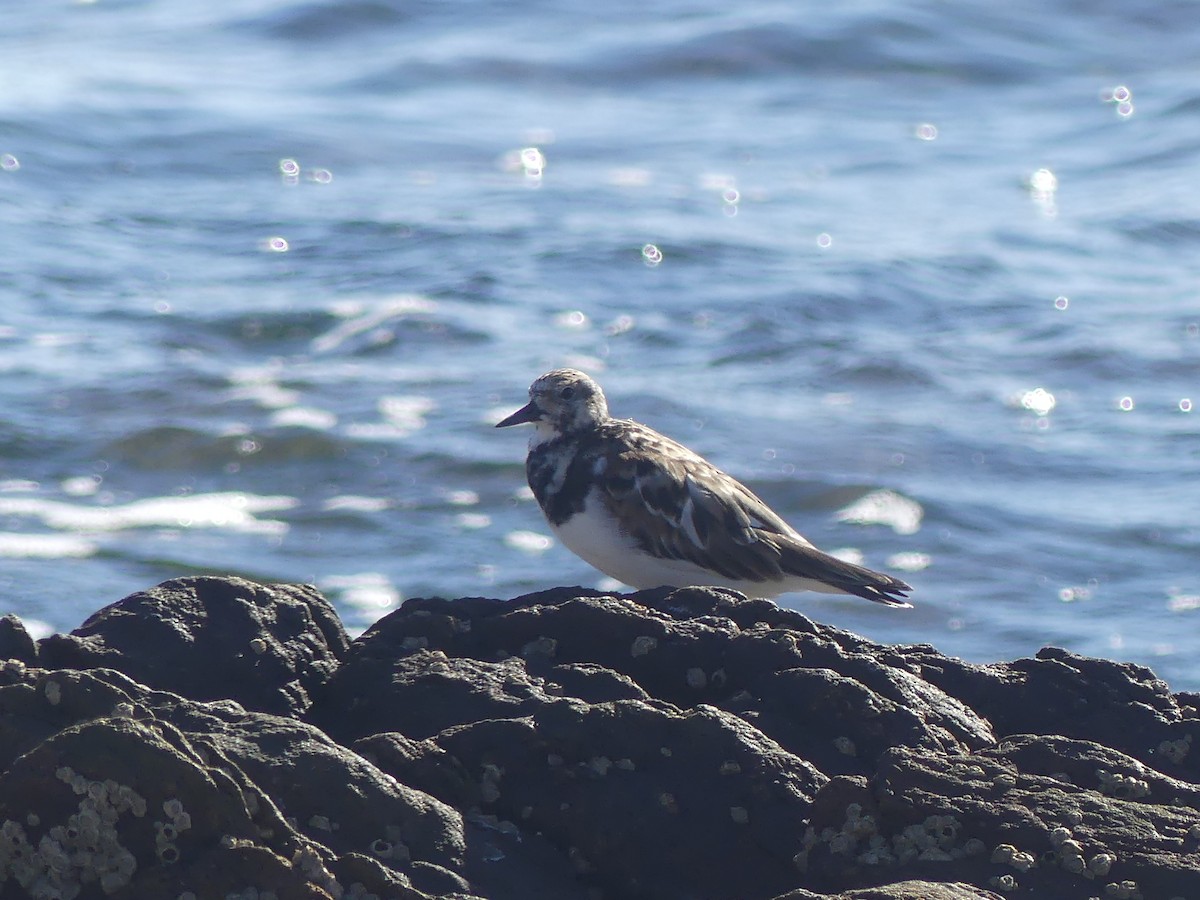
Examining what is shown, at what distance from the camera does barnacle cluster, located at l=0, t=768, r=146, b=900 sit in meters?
2.80

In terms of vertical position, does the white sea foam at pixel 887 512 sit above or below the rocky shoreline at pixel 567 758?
below

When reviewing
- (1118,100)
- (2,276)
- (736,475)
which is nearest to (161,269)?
(2,276)

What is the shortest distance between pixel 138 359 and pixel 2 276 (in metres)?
2.12

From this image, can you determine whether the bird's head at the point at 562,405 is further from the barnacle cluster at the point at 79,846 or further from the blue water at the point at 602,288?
the blue water at the point at 602,288

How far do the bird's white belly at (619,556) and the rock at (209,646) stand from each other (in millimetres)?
1455

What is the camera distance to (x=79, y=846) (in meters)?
2.82

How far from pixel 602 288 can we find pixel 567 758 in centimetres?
1087

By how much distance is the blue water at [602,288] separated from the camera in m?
10.2

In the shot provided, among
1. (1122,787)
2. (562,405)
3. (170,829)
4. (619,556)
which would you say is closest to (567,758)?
(170,829)

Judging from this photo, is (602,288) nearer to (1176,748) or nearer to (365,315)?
(365,315)

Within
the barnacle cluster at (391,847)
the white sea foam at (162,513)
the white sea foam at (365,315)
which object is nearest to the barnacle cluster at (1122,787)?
the barnacle cluster at (391,847)

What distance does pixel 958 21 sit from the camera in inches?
834

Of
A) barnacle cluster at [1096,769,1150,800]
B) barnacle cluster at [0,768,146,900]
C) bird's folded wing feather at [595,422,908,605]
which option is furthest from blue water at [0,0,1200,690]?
barnacle cluster at [0,768,146,900]

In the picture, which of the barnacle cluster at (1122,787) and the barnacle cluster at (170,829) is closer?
the barnacle cluster at (170,829)
